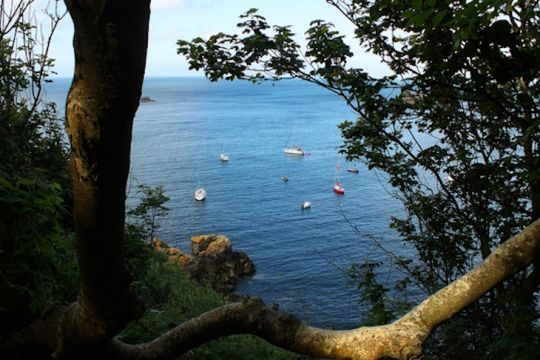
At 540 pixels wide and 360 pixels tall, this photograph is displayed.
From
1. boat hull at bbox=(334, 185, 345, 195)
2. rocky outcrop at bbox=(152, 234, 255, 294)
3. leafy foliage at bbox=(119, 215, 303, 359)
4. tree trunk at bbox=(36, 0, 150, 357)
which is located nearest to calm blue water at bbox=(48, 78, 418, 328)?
boat hull at bbox=(334, 185, 345, 195)

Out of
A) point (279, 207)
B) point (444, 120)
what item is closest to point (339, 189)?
point (279, 207)

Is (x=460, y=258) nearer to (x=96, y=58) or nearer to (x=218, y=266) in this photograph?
(x=96, y=58)

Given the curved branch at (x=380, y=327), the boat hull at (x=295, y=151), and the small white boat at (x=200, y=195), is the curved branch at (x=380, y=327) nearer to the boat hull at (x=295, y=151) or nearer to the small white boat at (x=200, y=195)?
the small white boat at (x=200, y=195)

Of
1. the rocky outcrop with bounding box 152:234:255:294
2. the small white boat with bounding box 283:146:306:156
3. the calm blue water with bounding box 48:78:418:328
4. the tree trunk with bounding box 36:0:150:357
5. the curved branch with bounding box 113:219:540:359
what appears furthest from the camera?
the small white boat with bounding box 283:146:306:156

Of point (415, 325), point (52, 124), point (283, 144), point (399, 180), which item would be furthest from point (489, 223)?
point (283, 144)

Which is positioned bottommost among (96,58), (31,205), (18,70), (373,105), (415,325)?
Result: (415,325)

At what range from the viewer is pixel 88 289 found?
1.83 metres

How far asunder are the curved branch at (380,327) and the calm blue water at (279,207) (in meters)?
9.21

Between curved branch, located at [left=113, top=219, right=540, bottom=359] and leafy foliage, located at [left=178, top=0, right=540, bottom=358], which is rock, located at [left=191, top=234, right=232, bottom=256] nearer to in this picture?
leafy foliage, located at [left=178, top=0, right=540, bottom=358]

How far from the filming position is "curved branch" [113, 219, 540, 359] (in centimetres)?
215

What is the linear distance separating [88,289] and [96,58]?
105 centimetres

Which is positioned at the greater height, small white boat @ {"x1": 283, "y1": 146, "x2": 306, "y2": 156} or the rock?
small white boat @ {"x1": 283, "y1": 146, "x2": 306, "y2": 156}

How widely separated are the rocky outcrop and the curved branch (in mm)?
29337

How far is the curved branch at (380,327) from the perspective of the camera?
2.15 meters
